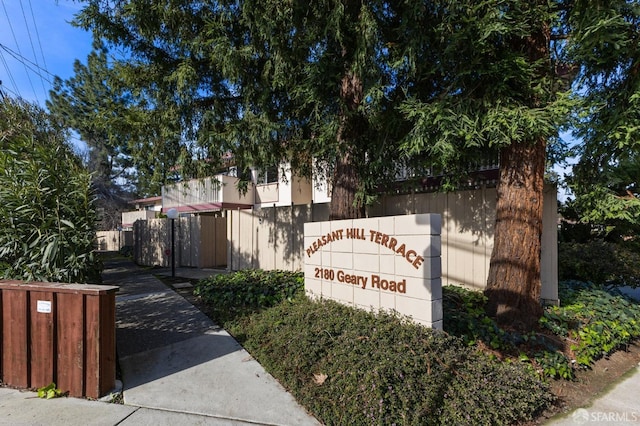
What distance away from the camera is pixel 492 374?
136 inches

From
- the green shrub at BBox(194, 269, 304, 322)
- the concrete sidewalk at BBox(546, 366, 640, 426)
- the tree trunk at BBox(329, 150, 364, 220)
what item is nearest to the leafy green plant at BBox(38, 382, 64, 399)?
the green shrub at BBox(194, 269, 304, 322)

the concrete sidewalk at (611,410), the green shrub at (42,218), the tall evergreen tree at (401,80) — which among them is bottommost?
the concrete sidewalk at (611,410)

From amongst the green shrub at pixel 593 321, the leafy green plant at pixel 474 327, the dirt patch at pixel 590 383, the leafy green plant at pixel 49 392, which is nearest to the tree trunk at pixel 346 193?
the leafy green plant at pixel 474 327

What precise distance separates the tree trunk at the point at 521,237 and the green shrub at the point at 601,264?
10.7 ft

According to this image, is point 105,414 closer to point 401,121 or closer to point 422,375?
point 422,375

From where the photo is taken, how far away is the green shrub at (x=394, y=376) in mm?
3021

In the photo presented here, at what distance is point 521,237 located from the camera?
202 inches

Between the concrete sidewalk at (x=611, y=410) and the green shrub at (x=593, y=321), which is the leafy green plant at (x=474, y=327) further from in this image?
the concrete sidewalk at (x=611, y=410)

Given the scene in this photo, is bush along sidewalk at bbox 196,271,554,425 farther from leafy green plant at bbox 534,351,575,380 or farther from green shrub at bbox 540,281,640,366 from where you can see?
green shrub at bbox 540,281,640,366

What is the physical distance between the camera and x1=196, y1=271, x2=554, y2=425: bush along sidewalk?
3.03 meters

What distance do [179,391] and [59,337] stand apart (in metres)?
1.43

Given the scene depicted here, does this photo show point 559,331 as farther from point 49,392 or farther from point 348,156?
point 49,392

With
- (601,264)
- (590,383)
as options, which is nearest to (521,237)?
(590,383)

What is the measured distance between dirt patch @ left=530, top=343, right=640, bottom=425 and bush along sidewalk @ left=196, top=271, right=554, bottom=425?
0.73 feet
